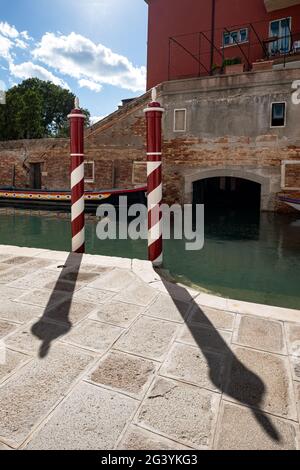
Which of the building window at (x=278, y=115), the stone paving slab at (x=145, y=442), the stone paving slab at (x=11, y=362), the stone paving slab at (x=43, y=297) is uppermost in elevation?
the building window at (x=278, y=115)

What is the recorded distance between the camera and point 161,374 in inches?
74.9

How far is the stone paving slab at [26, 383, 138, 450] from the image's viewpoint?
1.41 metres

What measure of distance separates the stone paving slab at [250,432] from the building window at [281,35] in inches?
608

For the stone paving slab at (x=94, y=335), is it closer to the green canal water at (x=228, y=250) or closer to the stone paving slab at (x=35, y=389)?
the stone paving slab at (x=35, y=389)

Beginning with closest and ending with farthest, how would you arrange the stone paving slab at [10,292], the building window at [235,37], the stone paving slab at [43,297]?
the stone paving slab at [43,297] < the stone paving slab at [10,292] < the building window at [235,37]

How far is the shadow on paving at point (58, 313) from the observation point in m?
2.29

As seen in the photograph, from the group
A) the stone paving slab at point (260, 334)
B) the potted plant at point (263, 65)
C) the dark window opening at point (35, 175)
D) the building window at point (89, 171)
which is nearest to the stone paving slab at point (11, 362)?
the stone paving slab at point (260, 334)

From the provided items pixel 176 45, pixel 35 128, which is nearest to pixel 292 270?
pixel 176 45

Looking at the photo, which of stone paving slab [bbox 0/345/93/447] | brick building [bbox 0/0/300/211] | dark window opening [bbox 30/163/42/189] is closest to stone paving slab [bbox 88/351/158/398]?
stone paving slab [bbox 0/345/93/447]

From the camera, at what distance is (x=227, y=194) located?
2008 centimetres

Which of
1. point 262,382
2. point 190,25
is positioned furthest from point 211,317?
point 190,25

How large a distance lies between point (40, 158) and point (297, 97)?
38.2 ft

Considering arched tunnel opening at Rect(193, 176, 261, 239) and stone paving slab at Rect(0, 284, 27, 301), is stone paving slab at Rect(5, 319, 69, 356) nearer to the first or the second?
stone paving slab at Rect(0, 284, 27, 301)
